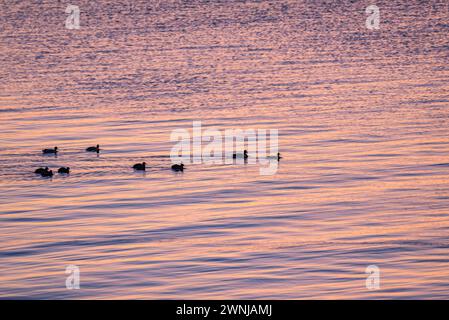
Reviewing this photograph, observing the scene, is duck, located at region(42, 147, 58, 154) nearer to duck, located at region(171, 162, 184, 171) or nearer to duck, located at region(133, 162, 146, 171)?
duck, located at region(133, 162, 146, 171)

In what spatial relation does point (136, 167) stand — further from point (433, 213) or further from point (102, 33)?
point (102, 33)

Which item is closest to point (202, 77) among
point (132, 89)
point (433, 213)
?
point (132, 89)

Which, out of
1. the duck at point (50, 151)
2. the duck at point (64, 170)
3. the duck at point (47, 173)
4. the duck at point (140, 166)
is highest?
the duck at point (50, 151)

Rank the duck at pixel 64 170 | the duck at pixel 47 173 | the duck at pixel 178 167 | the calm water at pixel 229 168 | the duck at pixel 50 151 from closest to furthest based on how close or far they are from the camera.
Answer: the calm water at pixel 229 168 → the duck at pixel 47 173 → the duck at pixel 64 170 → the duck at pixel 178 167 → the duck at pixel 50 151

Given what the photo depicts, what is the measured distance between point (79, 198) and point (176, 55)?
93.8ft

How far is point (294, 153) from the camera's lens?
36125 millimetres

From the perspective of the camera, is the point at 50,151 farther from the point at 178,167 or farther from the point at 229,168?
the point at 229,168

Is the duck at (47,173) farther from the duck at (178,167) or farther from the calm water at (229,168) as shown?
the duck at (178,167)

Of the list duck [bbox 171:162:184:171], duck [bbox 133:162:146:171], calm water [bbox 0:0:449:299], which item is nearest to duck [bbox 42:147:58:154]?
calm water [bbox 0:0:449:299]

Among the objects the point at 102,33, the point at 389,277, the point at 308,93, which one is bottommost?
the point at 389,277

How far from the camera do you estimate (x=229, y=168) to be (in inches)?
1364

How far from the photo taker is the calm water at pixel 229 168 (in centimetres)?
2425

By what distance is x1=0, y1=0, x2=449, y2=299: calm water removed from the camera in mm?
24250

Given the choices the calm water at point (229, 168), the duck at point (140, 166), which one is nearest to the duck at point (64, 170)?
the calm water at point (229, 168)
